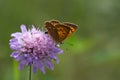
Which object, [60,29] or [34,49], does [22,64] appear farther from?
[60,29]

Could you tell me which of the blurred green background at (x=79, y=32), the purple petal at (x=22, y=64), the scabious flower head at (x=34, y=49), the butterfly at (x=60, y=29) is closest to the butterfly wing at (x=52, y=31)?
the butterfly at (x=60, y=29)

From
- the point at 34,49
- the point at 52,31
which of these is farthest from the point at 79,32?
the point at 52,31

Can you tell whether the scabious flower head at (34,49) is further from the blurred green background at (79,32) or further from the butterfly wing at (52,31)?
the blurred green background at (79,32)

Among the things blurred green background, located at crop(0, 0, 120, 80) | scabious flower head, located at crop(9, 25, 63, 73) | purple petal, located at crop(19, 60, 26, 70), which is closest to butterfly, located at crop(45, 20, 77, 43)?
scabious flower head, located at crop(9, 25, 63, 73)

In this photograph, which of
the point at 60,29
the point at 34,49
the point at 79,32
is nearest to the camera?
the point at 60,29

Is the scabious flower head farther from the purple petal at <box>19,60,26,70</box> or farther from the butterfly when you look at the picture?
the butterfly
